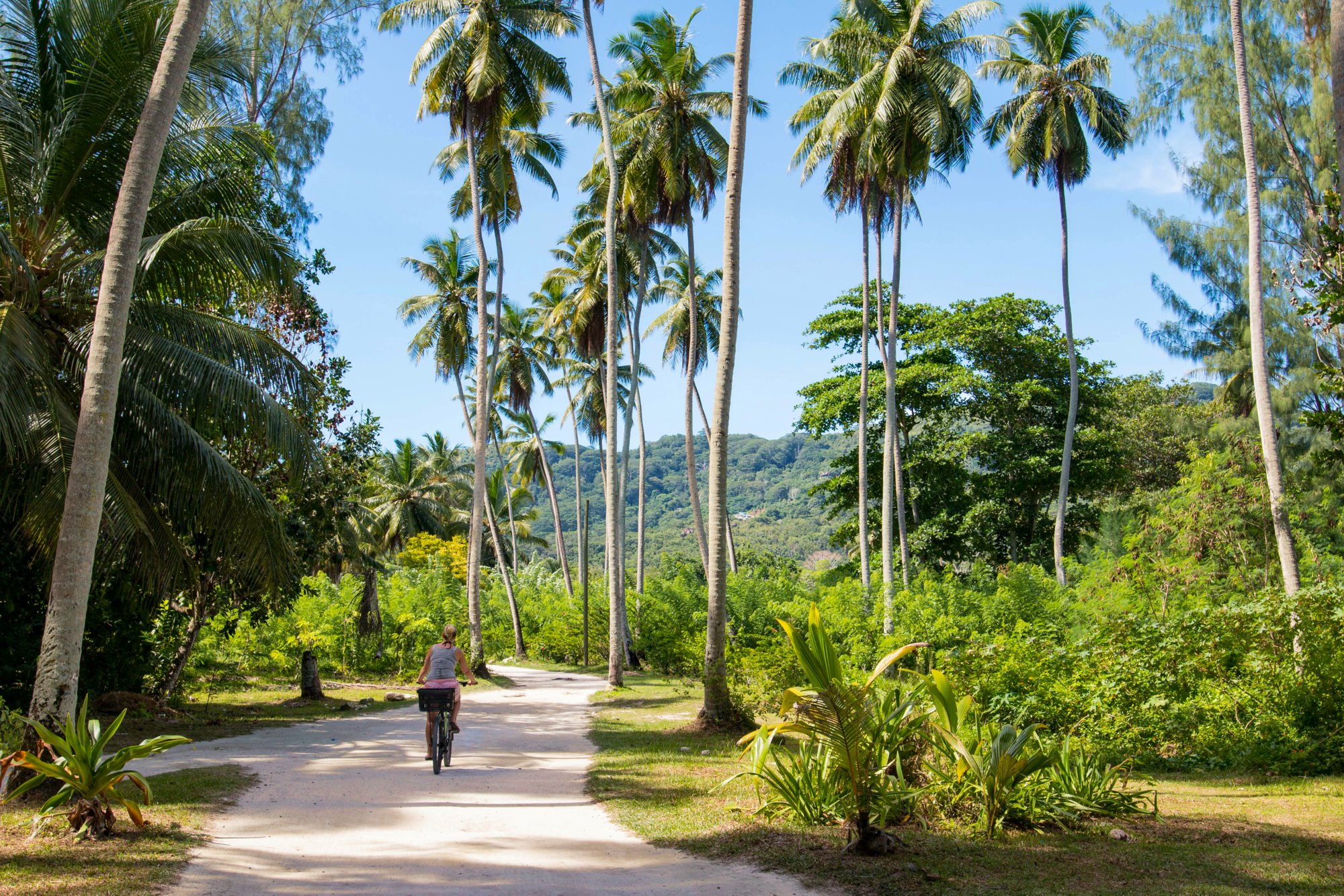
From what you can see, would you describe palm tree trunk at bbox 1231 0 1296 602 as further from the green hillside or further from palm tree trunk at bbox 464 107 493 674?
the green hillside

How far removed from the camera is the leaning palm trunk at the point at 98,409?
6.55 metres

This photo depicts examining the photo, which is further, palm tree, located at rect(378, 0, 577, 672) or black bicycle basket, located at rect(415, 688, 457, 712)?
palm tree, located at rect(378, 0, 577, 672)

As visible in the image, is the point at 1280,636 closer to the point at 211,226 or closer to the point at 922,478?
the point at 211,226

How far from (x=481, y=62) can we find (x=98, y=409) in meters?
15.8

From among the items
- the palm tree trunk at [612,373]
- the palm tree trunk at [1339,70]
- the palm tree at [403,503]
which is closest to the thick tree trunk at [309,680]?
the palm tree trunk at [612,373]

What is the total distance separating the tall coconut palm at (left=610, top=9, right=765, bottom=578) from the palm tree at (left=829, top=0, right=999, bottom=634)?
3258 millimetres

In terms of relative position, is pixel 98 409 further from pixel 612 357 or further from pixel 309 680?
pixel 612 357

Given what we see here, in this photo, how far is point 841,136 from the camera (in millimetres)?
22062

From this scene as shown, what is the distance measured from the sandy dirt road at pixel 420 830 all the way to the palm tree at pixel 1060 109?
62.5 feet

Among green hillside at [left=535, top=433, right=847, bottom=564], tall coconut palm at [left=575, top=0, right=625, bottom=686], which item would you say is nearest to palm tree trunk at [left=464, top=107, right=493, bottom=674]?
tall coconut palm at [left=575, top=0, right=625, bottom=686]

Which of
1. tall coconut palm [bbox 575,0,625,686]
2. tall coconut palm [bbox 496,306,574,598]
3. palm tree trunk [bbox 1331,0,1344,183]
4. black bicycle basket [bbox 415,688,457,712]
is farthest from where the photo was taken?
tall coconut palm [bbox 496,306,574,598]

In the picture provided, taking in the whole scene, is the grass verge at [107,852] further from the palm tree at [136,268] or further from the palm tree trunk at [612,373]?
the palm tree trunk at [612,373]

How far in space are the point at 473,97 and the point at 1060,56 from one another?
1579cm

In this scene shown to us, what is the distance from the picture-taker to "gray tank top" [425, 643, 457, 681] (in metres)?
9.51
